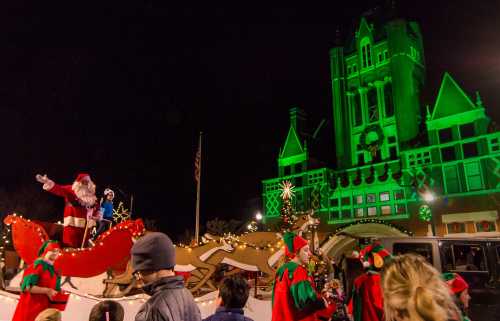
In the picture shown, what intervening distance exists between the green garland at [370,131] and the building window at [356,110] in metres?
1.50

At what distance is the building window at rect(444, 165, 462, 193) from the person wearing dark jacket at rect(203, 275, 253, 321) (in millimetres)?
26587

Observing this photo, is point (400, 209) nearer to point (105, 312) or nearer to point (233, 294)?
point (233, 294)

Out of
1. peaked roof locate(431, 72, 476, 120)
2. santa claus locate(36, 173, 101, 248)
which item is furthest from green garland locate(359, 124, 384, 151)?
santa claus locate(36, 173, 101, 248)

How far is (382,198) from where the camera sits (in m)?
29.4

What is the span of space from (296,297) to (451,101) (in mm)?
28558

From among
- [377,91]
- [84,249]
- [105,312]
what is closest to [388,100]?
[377,91]

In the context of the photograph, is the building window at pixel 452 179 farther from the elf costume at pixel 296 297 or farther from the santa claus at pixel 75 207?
the santa claus at pixel 75 207

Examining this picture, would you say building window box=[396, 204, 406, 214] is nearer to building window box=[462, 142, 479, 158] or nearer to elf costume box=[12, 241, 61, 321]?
building window box=[462, 142, 479, 158]

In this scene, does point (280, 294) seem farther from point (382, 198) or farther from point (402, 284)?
point (382, 198)

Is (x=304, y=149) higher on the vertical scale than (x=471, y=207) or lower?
higher

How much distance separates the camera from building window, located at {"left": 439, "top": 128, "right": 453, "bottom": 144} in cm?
2736

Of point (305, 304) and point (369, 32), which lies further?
point (369, 32)

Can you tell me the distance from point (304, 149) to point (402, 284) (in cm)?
3532

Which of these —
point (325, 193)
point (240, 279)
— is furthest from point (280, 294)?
point (325, 193)
